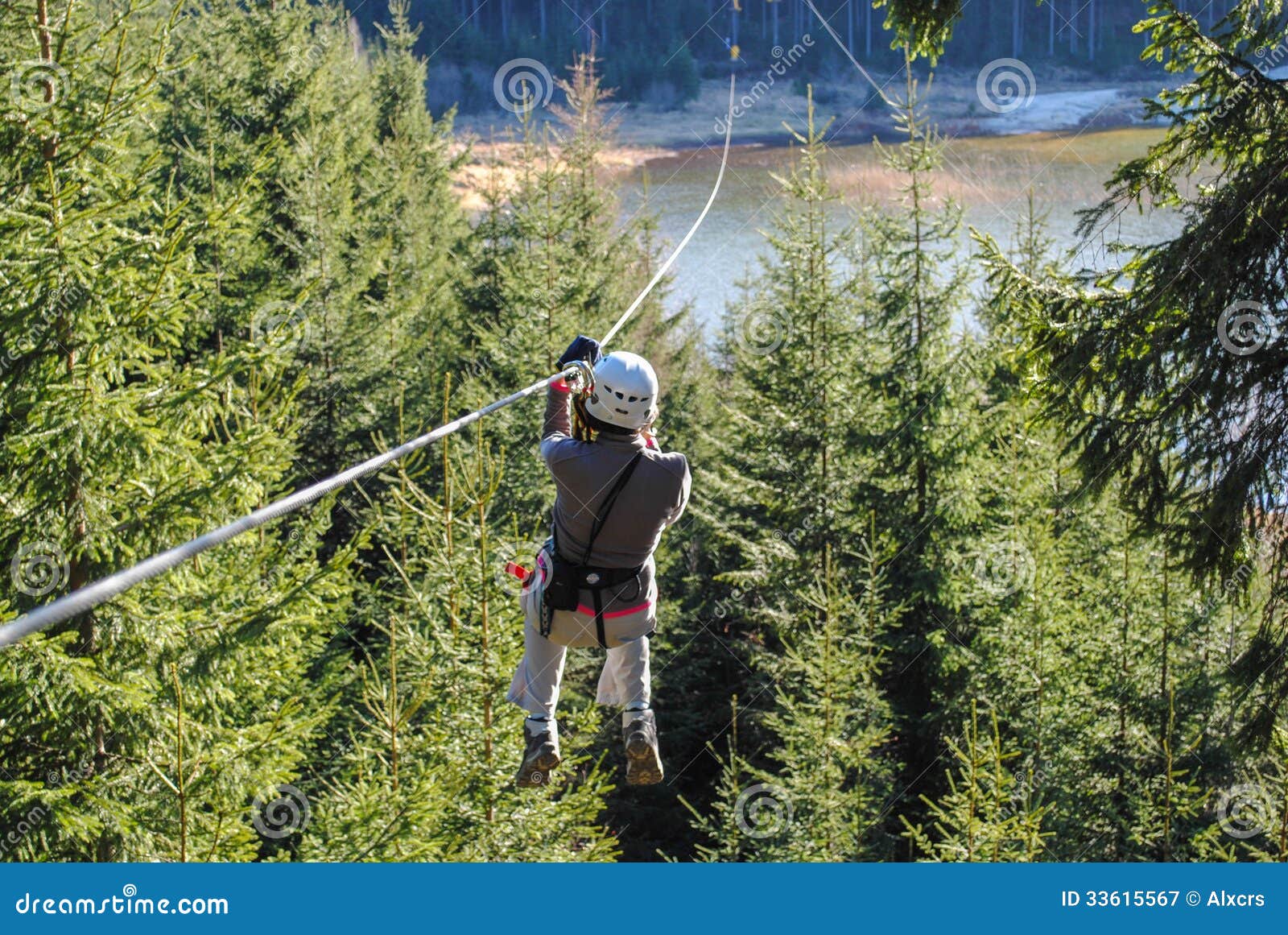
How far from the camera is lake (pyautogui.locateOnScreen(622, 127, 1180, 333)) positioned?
4312cm

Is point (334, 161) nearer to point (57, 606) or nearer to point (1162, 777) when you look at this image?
point (1162, 777)

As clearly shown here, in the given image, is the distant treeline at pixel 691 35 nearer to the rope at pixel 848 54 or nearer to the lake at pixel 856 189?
the lake at pixel 856 189

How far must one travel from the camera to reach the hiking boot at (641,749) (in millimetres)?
6133

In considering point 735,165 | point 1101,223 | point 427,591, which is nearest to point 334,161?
point 427,591

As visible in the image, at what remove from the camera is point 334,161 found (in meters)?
23.9

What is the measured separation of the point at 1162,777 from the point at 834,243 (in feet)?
31.2

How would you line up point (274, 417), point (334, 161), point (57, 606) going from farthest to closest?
point (334, 161) < point (274, 417) < point (57, 606)

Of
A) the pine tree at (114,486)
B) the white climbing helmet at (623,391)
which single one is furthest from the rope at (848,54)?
the pine tree at (114,486)

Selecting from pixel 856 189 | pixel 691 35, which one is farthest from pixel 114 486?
pixel 691 35

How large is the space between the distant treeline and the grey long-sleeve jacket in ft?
226

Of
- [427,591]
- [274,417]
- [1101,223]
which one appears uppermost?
[1101,223]

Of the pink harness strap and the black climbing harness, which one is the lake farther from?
the black climbing harness

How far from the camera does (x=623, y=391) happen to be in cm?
561

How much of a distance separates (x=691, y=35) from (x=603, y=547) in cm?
6889
